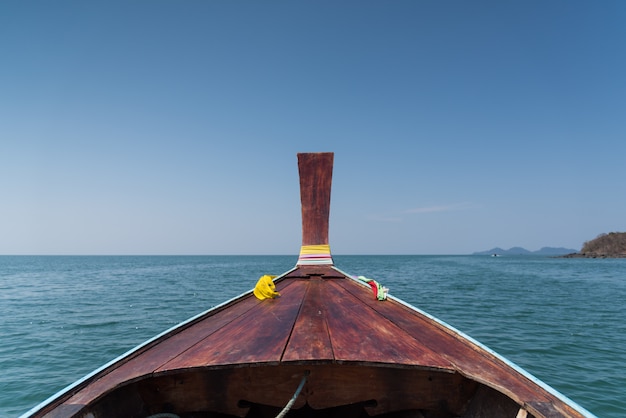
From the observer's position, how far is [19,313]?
45.2ft

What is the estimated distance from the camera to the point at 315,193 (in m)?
10.0

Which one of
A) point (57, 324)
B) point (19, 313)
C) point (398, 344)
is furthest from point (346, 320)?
point (19, 313)

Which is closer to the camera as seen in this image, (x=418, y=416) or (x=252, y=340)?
(x=418, y=416)

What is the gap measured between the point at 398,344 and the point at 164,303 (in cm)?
1586

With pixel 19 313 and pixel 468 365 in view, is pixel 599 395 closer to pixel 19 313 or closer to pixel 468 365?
pixel 468 365

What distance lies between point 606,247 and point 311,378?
4734 inches

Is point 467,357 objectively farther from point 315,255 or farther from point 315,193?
point 315,193

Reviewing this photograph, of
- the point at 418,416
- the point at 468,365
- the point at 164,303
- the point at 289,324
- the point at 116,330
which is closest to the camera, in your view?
the point at 468,365

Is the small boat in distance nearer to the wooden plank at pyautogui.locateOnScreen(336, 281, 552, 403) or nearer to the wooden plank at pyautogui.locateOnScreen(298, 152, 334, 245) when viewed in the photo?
the wooden plank at pyautogui.locateOnScreen(336, 281, 552, 403)

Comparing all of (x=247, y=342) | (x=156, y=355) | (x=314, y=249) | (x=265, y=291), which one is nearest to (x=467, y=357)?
(x=247, y=342)

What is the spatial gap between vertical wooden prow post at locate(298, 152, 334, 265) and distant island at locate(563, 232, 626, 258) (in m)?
109

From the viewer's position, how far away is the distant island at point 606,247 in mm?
87438

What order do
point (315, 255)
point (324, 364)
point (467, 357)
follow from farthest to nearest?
point (315, 255) → point (467, 357) → point (324, 364)

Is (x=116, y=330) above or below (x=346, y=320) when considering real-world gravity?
below
